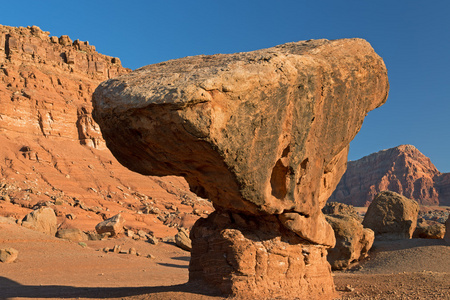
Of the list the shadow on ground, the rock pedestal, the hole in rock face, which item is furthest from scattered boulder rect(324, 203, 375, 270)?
the shadow on ground

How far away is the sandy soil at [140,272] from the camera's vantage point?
23.4 feet

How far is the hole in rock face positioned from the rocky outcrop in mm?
98986

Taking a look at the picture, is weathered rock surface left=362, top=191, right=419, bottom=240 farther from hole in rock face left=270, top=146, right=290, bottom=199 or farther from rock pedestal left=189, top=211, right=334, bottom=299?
hole in rock face left=270, top=146, right=290, bottom=199

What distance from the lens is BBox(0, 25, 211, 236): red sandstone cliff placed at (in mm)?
26469

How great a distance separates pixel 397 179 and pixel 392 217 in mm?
92666

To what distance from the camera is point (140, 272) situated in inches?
508

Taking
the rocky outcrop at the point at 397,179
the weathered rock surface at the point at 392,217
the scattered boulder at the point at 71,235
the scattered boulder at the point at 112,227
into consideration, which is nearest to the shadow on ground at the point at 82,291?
the scattered boulder at the point at 71,235

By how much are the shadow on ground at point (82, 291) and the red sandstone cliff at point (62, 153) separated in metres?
13.0

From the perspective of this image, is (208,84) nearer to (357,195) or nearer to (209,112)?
(209,112)

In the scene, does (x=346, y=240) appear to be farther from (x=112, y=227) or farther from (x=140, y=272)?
(x=112, y=227)

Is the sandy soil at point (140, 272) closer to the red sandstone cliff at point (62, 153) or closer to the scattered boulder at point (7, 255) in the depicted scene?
the scattered boulder at point (7, 255)

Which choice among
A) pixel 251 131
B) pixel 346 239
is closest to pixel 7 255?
pixel 251 131

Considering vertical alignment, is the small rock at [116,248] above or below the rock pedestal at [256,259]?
below

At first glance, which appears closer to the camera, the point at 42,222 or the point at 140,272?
the point at 140,272
